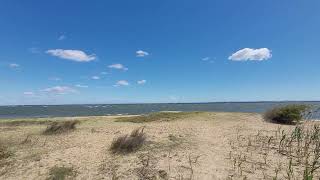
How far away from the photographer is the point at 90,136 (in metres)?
14.2

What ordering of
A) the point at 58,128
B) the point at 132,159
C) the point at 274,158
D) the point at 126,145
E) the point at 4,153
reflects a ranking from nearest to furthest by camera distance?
the point at 274,158, the point at 132,159, the point at 126,145, the point at 4,153, the point at 58,128

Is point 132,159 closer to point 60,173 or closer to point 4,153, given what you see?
point 60,173

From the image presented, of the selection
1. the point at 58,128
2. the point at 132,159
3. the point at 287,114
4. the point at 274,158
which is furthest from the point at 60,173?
the point at 287,114

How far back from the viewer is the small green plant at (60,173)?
26.2 ft

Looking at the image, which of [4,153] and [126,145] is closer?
[126,145]

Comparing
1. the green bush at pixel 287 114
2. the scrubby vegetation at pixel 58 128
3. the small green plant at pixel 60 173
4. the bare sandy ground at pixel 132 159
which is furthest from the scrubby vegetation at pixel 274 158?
the green bush at pixel 287 114

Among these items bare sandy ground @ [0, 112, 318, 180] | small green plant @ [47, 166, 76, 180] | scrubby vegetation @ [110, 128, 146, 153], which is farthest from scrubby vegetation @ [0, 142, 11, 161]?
scrubby vegetation @ [110, 128, 146, 153]

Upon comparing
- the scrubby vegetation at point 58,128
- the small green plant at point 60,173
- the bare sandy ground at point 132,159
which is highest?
the scrubby vegetation at point 58,128

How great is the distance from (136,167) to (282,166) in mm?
3785

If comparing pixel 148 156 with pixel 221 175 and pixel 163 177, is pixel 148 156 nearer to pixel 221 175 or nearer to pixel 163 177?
pixel 163 177

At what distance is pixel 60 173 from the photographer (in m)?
8.27

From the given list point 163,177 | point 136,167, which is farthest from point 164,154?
point 163,177

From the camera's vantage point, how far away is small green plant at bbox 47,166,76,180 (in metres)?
7.98

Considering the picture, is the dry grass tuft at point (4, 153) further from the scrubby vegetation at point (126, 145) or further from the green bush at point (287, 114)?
the green bush at point (287, 114)
